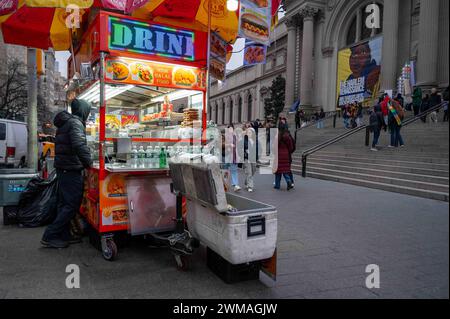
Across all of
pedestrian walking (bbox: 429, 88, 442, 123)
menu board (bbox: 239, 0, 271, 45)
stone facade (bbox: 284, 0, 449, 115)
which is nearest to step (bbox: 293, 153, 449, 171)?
pedestrian walking (bbox: 429, 88, 442, 123)

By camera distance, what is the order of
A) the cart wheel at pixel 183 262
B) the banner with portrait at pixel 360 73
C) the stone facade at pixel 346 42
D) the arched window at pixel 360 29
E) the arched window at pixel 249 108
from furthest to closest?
1. the arched window at pixel 249 108
2. the arched window at pixel 360 29
3. the banner with portrait at pixel 360 73
4. the stone facade at pixel 346 42
5. the cart wheel at pixel 183 262

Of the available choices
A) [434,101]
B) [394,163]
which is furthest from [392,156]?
[434,101]

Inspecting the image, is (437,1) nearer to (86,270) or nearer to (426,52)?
(426,52)

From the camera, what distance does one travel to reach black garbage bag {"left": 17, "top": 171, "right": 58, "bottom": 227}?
5.77 meters

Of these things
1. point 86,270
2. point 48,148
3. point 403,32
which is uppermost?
point 403,32

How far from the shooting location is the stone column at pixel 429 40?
18.5 metres

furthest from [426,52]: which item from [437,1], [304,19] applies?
[304,19]

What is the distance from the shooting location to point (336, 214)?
6379 mm

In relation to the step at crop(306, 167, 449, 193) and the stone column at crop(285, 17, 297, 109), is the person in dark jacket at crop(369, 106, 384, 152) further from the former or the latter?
the stone column at crop(285, 17, 297, 109)

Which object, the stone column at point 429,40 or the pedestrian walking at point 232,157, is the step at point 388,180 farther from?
the stone column at point 429,40

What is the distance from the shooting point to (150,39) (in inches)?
175

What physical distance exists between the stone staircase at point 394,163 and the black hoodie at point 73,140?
639cm

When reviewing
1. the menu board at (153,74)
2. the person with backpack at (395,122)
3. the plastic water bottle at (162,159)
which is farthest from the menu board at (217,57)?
the person with backpack at (395,122)

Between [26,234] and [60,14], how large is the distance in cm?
396
